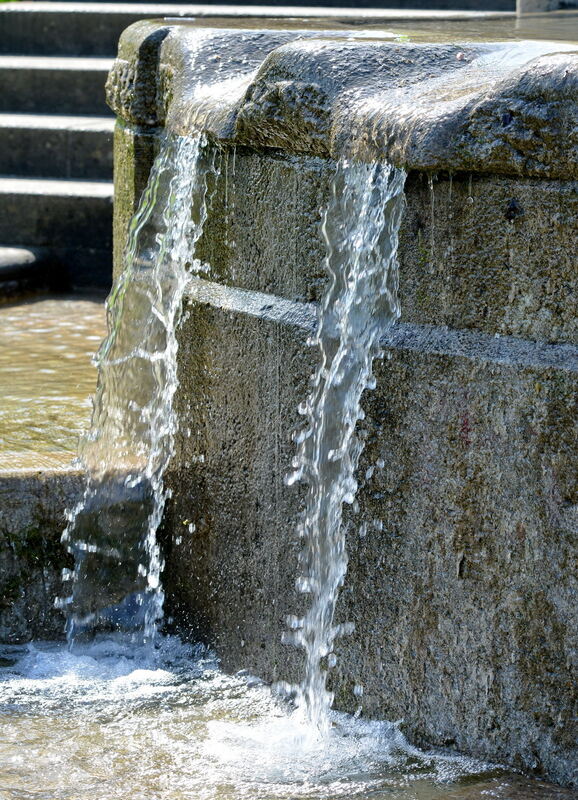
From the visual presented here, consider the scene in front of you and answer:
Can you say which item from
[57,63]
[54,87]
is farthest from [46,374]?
[57,63]

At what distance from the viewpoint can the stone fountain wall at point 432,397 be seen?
2.44 meters

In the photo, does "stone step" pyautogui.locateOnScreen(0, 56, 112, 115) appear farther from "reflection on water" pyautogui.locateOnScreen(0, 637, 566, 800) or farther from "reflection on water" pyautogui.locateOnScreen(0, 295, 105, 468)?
"reflection on water" pyautogui.locateOnScreen(0, 637, 566, 800)

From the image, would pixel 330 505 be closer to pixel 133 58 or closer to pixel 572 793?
pixel 572 793

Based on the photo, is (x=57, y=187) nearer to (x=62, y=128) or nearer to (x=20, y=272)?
(x=62, y=128)

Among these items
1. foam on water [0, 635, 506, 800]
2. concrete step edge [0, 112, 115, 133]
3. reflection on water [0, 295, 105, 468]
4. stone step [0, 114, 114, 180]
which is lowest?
foam on water [0, 635, 506, 800]

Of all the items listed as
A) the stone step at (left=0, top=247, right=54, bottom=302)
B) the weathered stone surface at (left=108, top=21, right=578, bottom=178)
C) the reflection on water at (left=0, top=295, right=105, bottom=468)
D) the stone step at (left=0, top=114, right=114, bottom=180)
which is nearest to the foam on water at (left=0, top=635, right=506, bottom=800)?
the reflection on water at (left=0, top=295, right=105, bottom=468)

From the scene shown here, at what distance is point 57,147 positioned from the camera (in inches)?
245

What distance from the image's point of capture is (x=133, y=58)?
11.2ft

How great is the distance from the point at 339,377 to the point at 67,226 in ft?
11.1

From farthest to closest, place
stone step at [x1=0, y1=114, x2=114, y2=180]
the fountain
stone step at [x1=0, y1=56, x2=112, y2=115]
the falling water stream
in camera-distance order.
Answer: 1. stone step at [x1=0, y1=56, x2=112, y2=115]
2. stone step at [x1=0, y1=114, x2=114, y2=180]
3. the falling water stream
4. the fountain

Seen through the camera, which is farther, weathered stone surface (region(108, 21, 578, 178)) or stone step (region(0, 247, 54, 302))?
stone step (region(0, 247, 54, 302))

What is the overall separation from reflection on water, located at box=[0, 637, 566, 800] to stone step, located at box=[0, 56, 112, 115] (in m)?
3.99

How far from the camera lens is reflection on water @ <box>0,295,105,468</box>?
3.55 meters

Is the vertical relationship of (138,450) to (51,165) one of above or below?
below
